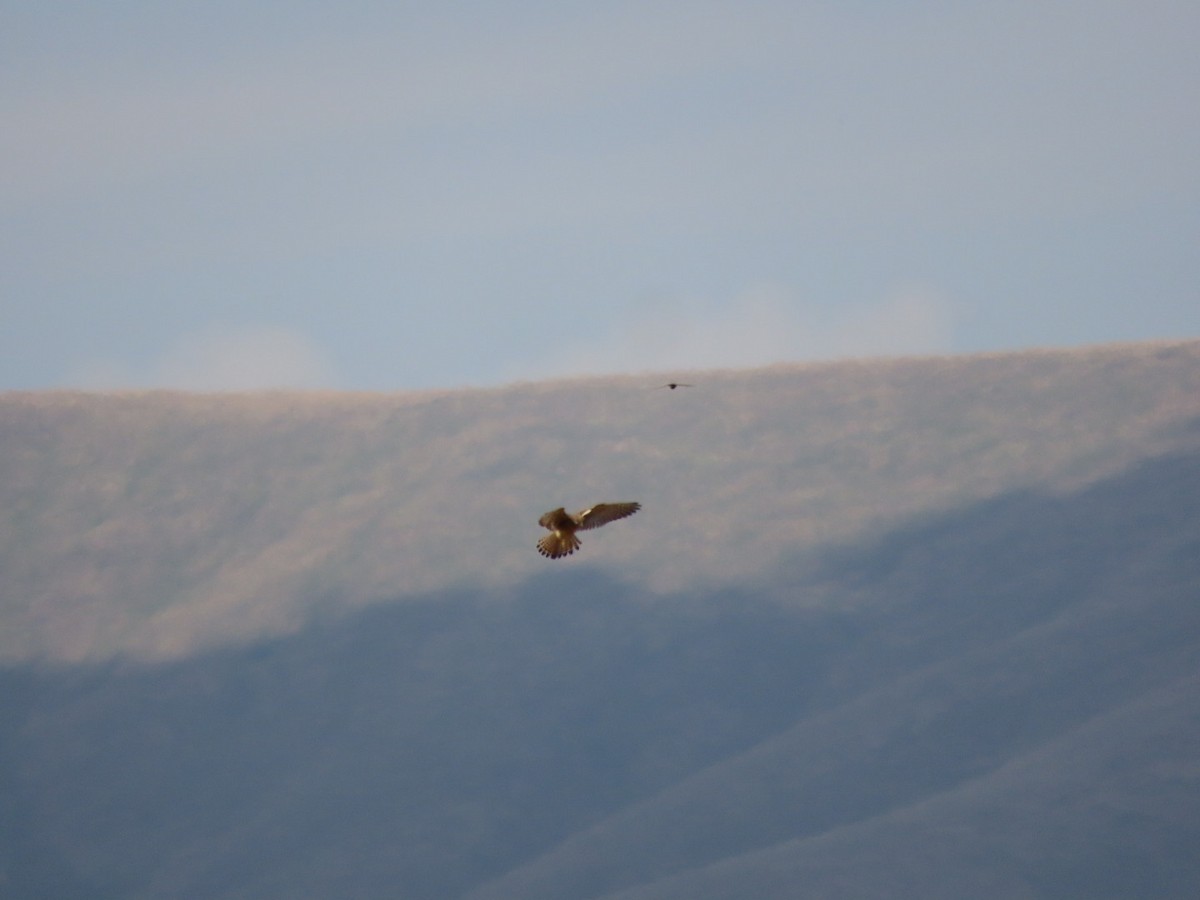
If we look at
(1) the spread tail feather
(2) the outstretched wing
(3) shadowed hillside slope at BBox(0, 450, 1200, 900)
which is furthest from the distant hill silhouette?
(1) the spread tail feather

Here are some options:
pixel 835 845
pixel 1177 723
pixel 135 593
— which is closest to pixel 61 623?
pixel 135 593

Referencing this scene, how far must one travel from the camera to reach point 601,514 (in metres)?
35.4

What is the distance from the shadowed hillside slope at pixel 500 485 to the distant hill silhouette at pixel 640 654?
1.31 ft

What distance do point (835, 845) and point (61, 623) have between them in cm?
7531

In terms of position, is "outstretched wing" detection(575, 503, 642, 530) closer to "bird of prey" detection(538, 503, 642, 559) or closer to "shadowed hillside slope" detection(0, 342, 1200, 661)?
"bird of prey" detection(538, 503, 642, 559)

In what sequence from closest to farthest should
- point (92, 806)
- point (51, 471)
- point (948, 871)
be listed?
point (948, 871)
point (92, 806)
point (51, 471)

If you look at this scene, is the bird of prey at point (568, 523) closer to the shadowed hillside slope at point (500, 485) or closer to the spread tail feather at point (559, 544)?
the spread tail feather at point (559, 544)

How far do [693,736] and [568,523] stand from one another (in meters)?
128

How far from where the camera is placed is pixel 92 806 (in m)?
156

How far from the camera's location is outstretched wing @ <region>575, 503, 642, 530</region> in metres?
35.0

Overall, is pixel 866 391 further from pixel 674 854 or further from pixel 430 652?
pixel 674 854

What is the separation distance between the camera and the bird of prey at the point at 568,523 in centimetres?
3412

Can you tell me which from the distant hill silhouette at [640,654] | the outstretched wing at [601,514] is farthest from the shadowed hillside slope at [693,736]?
the outstretched wing at [601,514]

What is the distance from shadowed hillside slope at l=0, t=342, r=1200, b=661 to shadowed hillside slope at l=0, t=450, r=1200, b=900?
323cm
